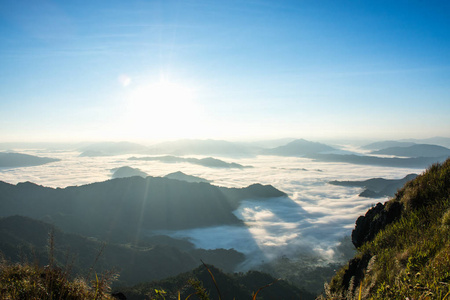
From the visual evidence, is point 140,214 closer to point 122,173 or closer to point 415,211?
point 415,211

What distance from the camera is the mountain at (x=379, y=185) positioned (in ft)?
428

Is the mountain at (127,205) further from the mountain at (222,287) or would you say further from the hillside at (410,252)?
A: the hillside at (410,252)

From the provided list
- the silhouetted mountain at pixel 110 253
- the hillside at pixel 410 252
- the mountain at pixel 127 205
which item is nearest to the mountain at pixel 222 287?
the silhouetted mountain at pixel 110 253

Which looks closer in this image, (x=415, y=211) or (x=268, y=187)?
(x=415, y=211)

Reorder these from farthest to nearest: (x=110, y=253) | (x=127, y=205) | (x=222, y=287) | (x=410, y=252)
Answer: (x=127, y=205) < (x=110, y=253) < (x=222, y=287) < (x=410, y=252)

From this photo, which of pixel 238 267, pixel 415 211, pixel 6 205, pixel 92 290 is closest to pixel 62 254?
pixel 238 267

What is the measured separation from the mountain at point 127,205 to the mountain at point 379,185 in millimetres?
86355

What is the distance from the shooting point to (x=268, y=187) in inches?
5064

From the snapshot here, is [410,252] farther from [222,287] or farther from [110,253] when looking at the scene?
[110,253]

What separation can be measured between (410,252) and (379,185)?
17951 centimetres

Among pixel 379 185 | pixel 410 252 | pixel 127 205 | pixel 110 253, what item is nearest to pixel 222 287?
pixel 410 252

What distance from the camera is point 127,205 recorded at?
8481cm

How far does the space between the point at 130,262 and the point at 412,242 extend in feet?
172

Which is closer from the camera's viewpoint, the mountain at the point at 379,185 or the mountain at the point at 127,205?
the mountain at the point at 127,205
